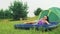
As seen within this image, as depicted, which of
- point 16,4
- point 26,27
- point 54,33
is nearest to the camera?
point 54,33

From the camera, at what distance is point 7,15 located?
38719 millimetres

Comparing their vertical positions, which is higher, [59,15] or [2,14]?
[59,15]

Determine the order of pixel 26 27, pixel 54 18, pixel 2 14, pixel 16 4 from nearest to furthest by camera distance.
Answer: pixel 26 27
pixel 54 18
pixel 16 4
pixel 2 14

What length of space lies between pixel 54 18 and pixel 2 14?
84.0ft

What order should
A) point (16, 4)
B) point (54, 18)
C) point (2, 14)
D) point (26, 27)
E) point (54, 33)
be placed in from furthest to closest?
point (2, 14) → point (16, 4) → point (54, 18) → point (26, 27) → point (54, 33)

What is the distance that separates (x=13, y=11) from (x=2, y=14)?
547 cm

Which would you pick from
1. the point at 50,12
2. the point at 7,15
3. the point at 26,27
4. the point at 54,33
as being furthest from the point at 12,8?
the point at 54,33

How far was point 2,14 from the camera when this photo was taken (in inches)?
1519

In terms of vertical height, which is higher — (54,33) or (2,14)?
(54,33)

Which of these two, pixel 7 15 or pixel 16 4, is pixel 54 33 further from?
pixel 7 15

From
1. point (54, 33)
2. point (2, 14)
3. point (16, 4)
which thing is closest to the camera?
point (54, 33)

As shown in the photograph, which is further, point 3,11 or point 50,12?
point 3,11

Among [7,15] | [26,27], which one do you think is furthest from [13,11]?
[26,27]

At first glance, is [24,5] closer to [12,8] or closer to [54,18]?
[12,8]
